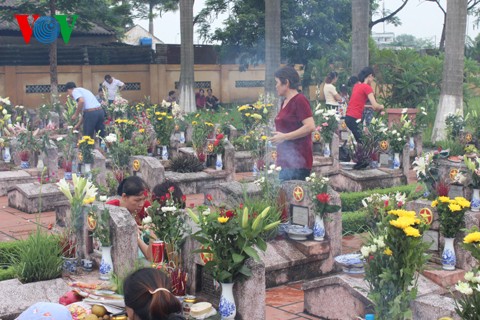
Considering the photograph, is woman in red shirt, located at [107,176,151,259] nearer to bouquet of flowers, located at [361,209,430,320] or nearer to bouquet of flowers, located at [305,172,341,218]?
bouquet of flowers, located at [305,172,341,218]

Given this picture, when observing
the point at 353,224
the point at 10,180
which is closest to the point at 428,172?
the point at 353,224

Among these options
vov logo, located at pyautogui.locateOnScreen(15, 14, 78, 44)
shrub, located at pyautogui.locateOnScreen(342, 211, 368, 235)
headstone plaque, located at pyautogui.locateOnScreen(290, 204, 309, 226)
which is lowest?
shrub, located at pyautogui.locateOnScreen(342, 211, 368, 235)

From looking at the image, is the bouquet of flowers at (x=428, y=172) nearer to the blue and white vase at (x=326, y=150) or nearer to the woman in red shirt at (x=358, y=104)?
the woman in red shirt at (x=358, y=104)

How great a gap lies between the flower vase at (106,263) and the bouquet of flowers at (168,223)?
399mm

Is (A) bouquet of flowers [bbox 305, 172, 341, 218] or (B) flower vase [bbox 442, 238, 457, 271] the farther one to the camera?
(A) bouquet of flowers [bbox 305, 172, 341, 218]

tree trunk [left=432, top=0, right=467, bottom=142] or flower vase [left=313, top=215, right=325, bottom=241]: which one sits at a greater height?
tree trunk [left=432, top=0, right=467, bottom=142]

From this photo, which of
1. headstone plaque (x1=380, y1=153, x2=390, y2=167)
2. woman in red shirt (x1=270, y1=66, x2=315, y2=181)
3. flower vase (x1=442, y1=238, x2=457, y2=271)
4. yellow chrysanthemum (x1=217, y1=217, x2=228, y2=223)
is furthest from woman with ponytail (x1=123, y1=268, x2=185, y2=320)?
headstone plaque (x1=380, y1=153, x2=390, y2=167)

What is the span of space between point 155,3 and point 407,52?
824 inches

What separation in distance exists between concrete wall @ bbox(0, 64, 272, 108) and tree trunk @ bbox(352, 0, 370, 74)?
11.2 meters

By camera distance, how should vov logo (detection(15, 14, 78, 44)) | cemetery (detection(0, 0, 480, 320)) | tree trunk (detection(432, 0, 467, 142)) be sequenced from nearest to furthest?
cemetery (detection(0, 0, 480, 320)) < tree trunk (detection(432, 0, 467, 142)) < vov logo (detection(15, 14, 78, 44))

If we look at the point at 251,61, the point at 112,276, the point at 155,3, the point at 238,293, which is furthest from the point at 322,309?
the point at 155,3

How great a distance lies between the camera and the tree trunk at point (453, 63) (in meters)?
17.2

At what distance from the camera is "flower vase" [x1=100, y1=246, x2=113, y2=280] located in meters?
6.53

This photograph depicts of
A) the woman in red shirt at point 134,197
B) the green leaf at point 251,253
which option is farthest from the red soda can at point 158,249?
the green leaf at point 251,253
